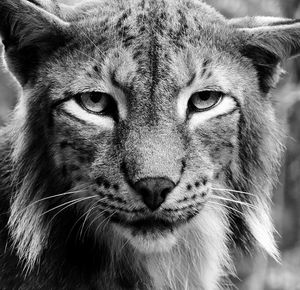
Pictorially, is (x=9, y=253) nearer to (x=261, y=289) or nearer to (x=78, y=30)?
(x=78, y=30)

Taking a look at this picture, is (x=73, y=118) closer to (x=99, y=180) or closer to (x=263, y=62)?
(x=99, y=180)

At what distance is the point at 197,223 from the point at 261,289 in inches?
151

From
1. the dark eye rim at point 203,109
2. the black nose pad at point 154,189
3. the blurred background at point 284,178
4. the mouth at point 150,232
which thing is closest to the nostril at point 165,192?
the black nose pad at point 154,189

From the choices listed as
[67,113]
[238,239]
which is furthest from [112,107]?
[238,239]

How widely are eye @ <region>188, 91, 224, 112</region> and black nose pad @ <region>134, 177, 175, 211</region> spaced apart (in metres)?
0.63

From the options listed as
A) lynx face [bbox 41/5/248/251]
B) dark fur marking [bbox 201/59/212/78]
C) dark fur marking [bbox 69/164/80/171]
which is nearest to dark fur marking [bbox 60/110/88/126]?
lynx face [bbox 41/5/248/251]

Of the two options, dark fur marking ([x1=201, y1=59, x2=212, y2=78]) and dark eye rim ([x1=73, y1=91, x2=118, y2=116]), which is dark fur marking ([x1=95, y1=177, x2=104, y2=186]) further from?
dark fur marking ([x1=201, y1=59, x2=212, y2=78])

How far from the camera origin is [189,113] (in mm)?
4652

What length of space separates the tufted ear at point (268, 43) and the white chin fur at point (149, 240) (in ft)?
4.35

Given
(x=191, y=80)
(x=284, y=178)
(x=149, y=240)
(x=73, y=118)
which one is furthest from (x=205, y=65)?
(x=284, y=178)

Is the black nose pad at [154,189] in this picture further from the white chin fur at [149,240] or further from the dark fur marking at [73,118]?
the dark fur marking at [73,118]

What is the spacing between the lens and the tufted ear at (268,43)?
192 inches

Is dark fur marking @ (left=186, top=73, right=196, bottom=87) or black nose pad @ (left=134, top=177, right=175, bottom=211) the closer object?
black nose pad @ (left=134, top=177, right=175, bottom=211)

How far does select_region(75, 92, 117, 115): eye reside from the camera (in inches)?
182
